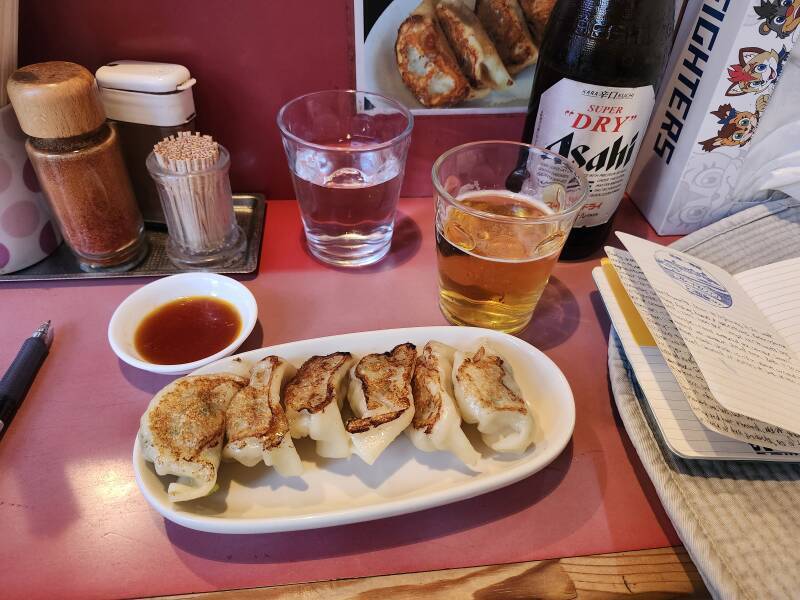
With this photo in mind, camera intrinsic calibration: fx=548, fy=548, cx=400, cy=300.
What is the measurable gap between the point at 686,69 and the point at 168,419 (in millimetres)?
865

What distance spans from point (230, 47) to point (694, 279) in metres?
0.73

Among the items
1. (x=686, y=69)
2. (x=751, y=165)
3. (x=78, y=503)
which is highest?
(x=686, y=69)

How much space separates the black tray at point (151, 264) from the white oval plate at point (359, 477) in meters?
0.25

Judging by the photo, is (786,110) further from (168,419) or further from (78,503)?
(78,503)

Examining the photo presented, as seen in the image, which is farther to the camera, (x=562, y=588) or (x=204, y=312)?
(x=204, y=312)

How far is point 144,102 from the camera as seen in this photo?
0.76 metres

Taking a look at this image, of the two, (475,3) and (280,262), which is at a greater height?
(475,3)

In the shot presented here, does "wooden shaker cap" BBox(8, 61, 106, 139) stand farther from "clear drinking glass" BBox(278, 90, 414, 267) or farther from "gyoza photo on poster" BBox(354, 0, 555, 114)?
"gyoza photo on poster" BBox(354, 0, 555, 114)

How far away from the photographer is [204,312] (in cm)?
76

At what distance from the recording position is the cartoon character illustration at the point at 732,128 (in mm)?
798

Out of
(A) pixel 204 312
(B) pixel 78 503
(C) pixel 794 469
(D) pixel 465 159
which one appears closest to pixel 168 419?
(B) pixel 78 503

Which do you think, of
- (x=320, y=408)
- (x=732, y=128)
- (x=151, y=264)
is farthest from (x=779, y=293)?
(x=151, y=264)

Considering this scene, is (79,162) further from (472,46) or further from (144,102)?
(472,46)

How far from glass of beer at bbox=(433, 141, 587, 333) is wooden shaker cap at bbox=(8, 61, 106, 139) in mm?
447
